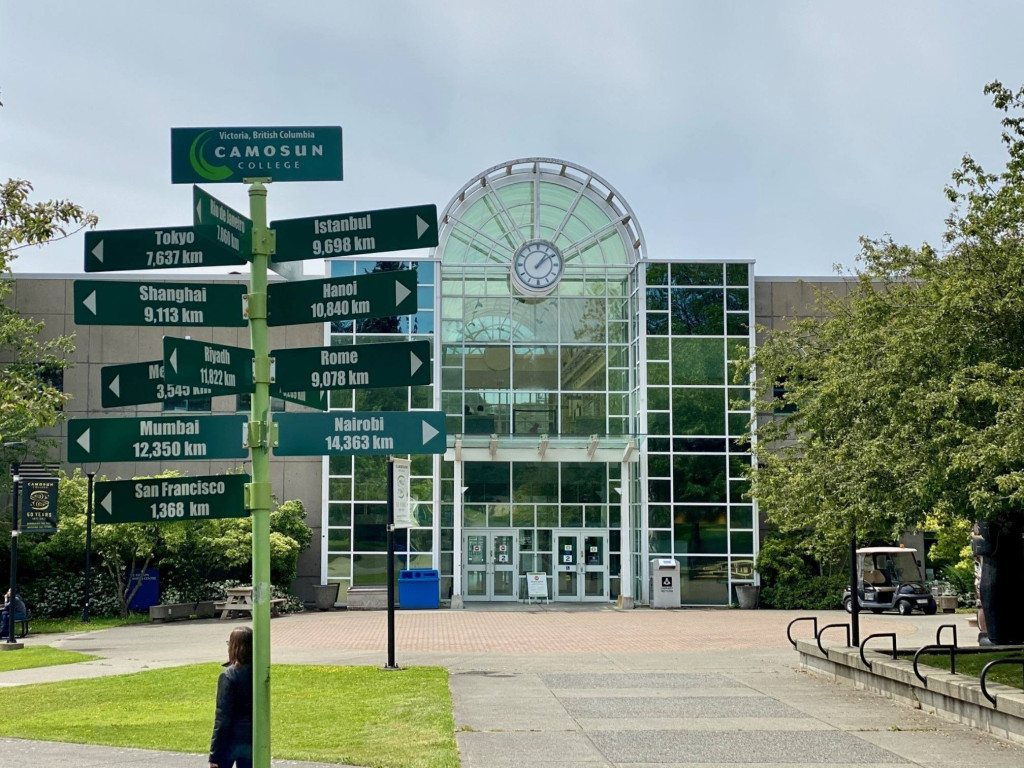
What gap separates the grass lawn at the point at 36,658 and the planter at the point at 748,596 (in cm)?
2043

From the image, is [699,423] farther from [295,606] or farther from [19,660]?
[19,660]

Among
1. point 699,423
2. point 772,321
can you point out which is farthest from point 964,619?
point 772,321

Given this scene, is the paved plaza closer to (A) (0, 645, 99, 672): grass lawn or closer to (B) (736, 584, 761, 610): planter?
(A) (0, 645, 99, 672): grass lawn

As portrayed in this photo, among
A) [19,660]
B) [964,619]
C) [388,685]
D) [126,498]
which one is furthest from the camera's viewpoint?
[964,619]

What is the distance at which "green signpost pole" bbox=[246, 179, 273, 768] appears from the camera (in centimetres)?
562

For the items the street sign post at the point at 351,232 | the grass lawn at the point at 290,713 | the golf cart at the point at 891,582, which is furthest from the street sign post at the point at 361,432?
the golf cart at the point at 891,582

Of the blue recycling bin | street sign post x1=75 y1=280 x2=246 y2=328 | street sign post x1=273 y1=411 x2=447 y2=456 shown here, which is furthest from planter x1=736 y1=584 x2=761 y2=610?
street sign post x1=75 y1=280 x2=246 y2=328

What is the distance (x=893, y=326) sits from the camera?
1547 centimetres

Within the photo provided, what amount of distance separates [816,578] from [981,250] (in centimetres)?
2305

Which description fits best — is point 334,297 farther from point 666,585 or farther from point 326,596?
point 326,596

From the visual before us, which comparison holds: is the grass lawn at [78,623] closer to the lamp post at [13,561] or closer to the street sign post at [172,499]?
the lamp post at [13,561]

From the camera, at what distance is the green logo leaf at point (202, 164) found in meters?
6.30

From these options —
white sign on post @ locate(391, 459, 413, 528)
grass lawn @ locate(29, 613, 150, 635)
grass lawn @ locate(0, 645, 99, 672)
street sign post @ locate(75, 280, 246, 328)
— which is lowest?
grass lawn @ locate(29, 613, 150, 635)

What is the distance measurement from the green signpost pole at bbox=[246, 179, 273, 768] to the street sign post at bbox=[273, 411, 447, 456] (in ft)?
0.71
